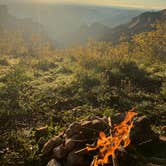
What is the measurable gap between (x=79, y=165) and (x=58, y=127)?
Result: 2944 mm

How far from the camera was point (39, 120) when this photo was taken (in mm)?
10711

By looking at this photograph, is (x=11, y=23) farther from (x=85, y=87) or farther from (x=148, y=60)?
(x=85, y=87)

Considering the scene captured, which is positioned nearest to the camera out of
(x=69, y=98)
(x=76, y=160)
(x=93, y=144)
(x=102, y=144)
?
(x=102, y=144)

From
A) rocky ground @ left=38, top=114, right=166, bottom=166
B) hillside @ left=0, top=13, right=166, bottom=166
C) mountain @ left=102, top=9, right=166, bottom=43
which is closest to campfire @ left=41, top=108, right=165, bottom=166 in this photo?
rocky ground @ left=38, top=114, right=166, bottom=166

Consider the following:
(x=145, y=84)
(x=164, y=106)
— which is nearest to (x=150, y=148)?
(x=164, y=106)

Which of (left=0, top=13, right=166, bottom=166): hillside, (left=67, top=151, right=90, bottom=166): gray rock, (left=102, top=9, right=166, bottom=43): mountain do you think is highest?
(left=67, top=151, right=90, bottom=166): gray rock

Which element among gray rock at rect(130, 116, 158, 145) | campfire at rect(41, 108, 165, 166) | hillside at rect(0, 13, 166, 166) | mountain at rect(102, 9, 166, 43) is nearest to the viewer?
campfire at rect(41, 108, 165, 166)

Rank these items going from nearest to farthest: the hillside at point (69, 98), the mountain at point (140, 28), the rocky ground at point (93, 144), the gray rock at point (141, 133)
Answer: the rocky ground at point (93, 144) < the gray rock at point (141, 133) < the hillside at point (69, 98) < the mountain at point (140, 28)

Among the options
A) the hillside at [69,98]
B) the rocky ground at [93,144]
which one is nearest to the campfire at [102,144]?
the rocky ground at [93,144]

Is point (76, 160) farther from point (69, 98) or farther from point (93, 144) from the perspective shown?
point (69, 98)

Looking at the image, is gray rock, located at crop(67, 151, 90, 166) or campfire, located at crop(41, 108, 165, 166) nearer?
campfire, located at crop(41, 108, 165, 166)

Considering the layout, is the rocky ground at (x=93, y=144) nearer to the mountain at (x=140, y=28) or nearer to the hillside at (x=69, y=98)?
the hillside at (x=69, y=98)

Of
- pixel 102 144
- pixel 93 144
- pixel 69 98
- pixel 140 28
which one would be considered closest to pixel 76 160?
pixel 93 144

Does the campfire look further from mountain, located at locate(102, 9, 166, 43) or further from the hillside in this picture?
mountain, located at locate(102, 9, 166, 43)
